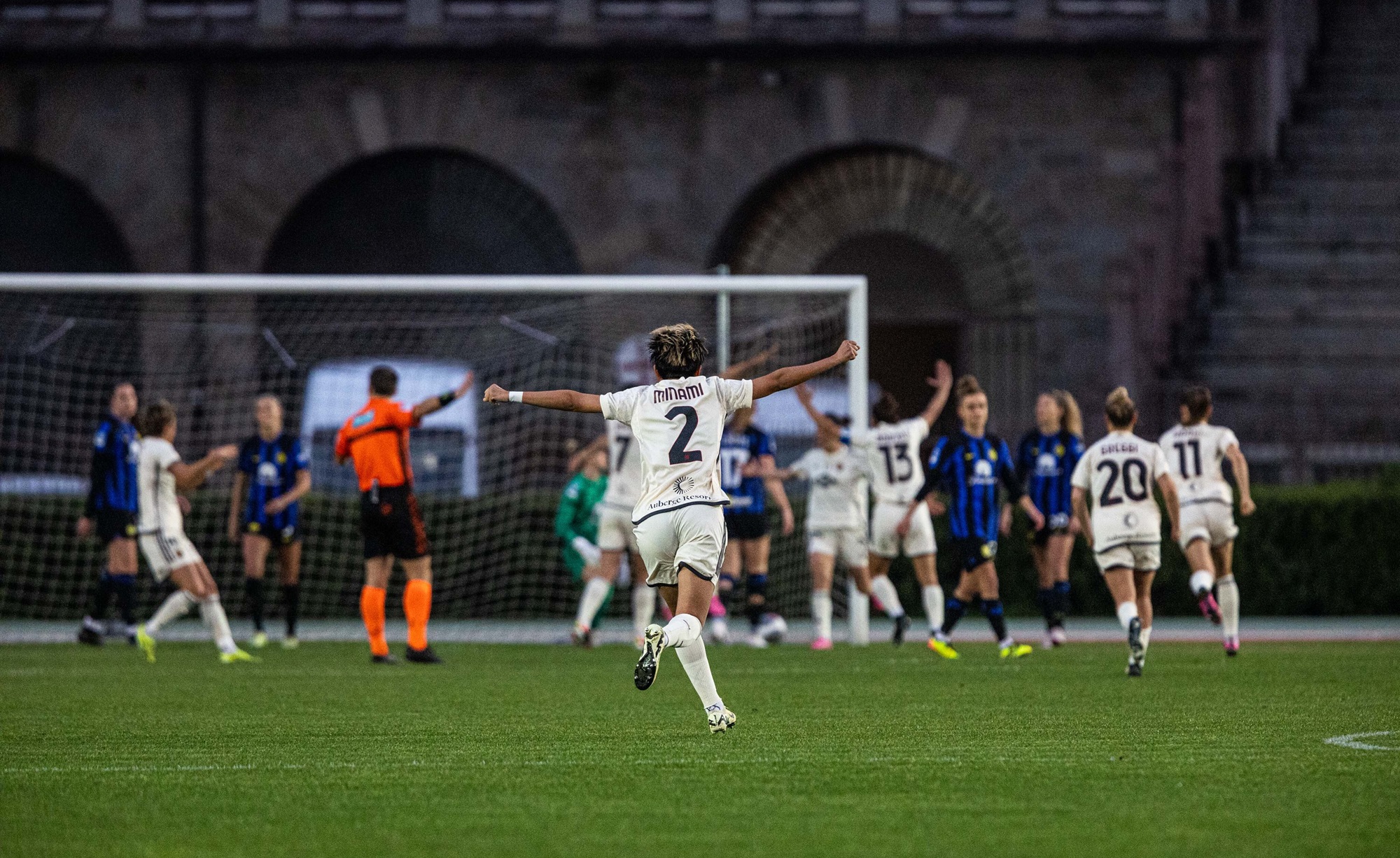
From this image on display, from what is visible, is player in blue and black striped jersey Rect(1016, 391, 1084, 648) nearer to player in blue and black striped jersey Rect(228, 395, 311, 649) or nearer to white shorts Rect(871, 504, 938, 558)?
white shorts Rect(871, 504, 938, 558)

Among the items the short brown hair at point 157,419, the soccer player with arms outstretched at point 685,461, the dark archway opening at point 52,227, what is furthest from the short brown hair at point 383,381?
the dark archway opening at point 52,227

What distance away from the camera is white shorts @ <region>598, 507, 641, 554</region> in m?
15.2

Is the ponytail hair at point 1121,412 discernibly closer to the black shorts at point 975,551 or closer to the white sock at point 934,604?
the black shorts at point 975,551

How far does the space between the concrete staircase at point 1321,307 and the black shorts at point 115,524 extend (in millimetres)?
12924

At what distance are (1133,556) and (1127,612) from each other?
43cm

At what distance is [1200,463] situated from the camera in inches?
538

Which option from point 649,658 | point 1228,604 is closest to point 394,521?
point 649,658

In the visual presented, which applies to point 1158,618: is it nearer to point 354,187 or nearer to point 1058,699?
point 1058,699

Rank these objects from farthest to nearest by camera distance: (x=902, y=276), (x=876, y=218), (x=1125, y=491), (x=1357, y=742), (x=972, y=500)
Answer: (x=902, y=276)
(x=876, y=218)
(x=972, y=500)
(x=1125, y=491)
(x=1357, y=742)

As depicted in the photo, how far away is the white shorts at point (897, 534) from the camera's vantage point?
1469 cm

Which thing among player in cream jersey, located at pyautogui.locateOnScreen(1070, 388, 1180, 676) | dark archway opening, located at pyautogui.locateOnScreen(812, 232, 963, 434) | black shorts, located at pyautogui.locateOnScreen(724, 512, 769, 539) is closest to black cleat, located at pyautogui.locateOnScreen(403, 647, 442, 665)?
black shorts, located at pyautogui.locateOnScreen(724, 512, 769, 539)

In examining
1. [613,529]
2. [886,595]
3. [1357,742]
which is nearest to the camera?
[1357,742]

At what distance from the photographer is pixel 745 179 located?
2438 cm

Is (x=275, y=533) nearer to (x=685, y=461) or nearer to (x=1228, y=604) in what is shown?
(x=1228, y=604)
